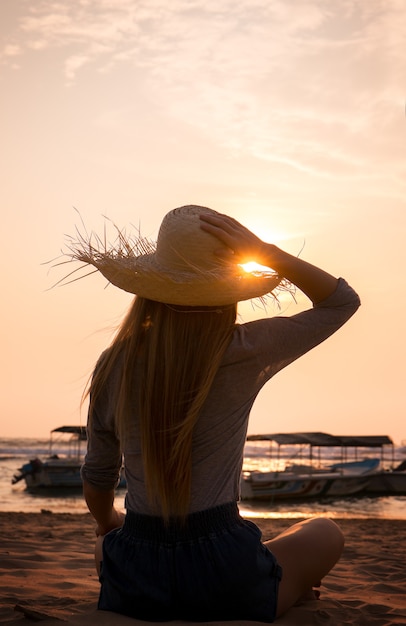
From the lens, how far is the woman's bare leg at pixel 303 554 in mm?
2668

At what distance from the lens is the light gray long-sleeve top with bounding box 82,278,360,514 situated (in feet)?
7.84

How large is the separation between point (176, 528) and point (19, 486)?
817 inches

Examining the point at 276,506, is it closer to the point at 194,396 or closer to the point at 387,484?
the point at 387,484

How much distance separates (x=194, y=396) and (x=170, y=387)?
0.09 metres

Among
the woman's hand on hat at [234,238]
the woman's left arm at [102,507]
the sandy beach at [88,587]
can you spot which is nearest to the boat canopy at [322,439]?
the sandy beach at [88,587]

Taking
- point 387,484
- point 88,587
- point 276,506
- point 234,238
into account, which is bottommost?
point 276,506

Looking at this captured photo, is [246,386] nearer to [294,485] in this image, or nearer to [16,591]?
[16,591]

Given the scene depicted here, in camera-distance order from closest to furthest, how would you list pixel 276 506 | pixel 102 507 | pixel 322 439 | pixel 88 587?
pixel 102 507 < pixel 88 587 < pixel 276 506 < pixel 322 439

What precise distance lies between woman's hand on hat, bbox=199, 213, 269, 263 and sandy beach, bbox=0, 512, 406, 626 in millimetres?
1396

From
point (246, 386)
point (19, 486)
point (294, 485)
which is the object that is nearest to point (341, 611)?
point (246, 386)

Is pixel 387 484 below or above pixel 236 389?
below

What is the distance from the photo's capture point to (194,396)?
235cm

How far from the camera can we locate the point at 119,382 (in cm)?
250

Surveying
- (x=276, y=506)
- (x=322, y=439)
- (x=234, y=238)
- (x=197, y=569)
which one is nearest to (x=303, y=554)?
(x=197, y=569)
